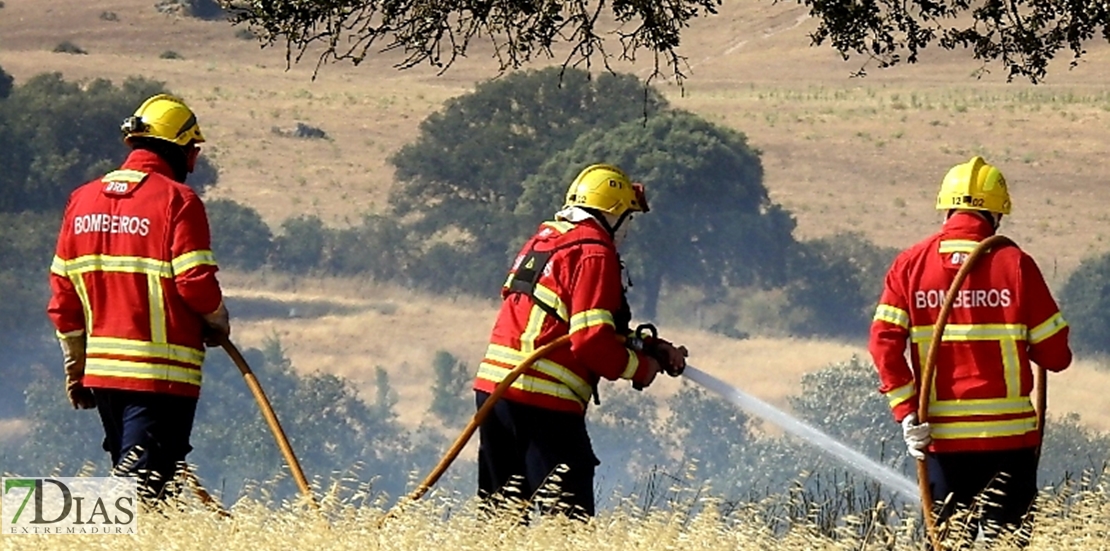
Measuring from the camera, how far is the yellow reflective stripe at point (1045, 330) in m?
6.29

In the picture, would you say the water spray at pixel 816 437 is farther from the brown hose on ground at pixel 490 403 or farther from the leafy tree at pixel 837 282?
the leafy tree at pixel 837 282

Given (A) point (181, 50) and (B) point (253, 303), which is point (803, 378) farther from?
(A) point (181, 50)

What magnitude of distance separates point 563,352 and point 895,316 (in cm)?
106

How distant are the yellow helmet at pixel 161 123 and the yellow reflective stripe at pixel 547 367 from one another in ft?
3.94

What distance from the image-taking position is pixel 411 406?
208 feet

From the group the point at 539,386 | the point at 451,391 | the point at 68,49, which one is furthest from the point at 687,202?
the point at 539,386

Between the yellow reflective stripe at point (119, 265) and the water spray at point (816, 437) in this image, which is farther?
the water spray at point (816, 437)

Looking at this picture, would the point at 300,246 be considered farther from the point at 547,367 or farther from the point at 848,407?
the point at 547,367

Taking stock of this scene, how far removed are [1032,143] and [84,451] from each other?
36.5m

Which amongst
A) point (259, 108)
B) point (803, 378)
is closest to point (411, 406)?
point (803, 378)

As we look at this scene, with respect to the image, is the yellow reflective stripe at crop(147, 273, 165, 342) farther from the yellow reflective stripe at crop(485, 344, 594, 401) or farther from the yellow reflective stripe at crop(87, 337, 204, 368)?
the yellow reflective stripe at crop(485, 344, 594, 401)

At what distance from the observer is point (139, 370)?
6.41 meters

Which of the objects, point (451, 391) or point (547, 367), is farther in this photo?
point (451, 391)

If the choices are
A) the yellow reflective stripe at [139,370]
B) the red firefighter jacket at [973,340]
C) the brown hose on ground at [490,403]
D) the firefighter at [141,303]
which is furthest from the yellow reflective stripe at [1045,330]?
the yellow reflective stripe at [139,370]
